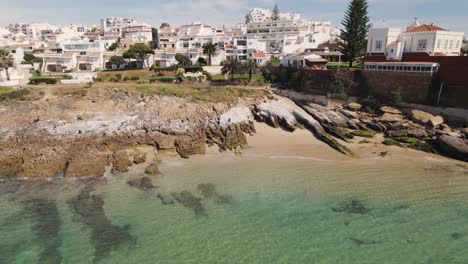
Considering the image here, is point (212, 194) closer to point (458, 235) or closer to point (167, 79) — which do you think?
point (458, 235)

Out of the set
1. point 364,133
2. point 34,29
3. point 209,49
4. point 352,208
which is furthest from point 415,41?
point 34,29

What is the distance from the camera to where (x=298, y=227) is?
17031 mm

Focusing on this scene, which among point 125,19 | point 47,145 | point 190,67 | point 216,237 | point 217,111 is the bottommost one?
point 216,237

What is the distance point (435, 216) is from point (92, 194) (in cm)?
2108

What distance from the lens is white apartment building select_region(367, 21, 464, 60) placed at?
37594mm

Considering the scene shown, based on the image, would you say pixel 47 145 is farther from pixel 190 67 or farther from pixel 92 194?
pixel 190 67

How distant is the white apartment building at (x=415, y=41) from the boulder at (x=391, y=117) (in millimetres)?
10424

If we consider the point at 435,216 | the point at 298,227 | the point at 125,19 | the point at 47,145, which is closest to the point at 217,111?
the point at 47,145

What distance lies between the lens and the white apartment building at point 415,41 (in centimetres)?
3759

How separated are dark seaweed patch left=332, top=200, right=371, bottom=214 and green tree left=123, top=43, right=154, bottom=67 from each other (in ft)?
164

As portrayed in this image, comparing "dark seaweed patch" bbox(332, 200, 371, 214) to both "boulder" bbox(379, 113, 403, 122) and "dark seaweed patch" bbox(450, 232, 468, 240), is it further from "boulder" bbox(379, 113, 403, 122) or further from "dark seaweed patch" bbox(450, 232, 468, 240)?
"boulder" bbox(379, 113, 403, 122)

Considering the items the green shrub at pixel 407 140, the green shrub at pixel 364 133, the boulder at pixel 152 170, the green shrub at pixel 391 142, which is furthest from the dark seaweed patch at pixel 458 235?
the boulder at pixel 152 170

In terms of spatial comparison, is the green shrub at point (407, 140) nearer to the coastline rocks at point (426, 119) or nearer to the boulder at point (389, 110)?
the coastline rocks at point (426, 119)

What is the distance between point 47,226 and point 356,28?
45.9 metres
